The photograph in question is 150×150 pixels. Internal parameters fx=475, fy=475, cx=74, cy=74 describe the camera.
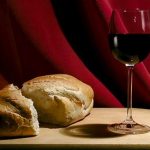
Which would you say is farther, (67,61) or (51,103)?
(67,61)

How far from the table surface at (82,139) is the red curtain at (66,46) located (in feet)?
→ 1.07

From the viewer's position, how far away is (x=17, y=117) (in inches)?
41.1

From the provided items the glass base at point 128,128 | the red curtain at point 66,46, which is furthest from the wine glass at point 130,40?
the red curtain at point 66,46

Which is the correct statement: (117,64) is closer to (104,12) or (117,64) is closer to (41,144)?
(104,12)

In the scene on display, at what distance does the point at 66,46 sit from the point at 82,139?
20.6 inches

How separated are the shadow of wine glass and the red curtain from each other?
329 mm

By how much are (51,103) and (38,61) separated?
0.39 m

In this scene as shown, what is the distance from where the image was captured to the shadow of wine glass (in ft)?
3.47

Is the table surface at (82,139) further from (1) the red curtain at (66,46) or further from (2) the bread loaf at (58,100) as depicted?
(1) the red curtain at (66,46)

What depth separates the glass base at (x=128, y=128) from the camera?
3.55 ft

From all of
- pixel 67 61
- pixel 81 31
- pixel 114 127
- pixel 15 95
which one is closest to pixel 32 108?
pixel 15 95

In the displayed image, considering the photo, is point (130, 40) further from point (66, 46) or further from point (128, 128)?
point (66, 46)

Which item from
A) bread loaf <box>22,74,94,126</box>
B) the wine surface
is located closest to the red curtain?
bread loaf <box>22,74,94,126</box>

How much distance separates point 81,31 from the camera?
5.09ft
